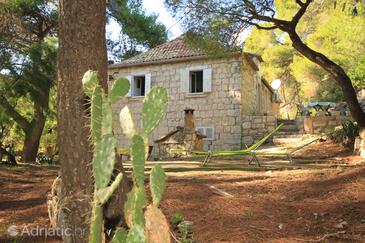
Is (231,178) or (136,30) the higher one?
(136,30)

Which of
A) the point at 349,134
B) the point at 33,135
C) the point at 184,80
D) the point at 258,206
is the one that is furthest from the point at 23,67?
the point at 349,134

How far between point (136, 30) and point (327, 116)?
8454mm

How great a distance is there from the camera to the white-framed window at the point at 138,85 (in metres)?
15.5

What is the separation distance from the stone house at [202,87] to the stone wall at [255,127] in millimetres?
118

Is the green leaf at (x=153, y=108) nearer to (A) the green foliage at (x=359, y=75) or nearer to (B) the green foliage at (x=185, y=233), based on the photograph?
(B) the green foliage at (x=185, y=233)

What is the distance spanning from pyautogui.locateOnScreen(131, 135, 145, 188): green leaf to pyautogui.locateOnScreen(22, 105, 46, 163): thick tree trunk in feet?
35.3

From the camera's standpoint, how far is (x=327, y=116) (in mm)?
13109

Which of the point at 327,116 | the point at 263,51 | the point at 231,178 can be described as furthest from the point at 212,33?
the point at 263,51

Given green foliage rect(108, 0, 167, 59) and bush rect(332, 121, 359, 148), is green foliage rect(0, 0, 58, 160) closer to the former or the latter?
green foliage rect(108, 0, 167, 59)

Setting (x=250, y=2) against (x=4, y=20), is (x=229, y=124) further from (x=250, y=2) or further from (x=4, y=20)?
(x=4, y=20)

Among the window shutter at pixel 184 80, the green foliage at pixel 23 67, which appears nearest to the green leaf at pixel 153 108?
the green foliage at pixel 23 67

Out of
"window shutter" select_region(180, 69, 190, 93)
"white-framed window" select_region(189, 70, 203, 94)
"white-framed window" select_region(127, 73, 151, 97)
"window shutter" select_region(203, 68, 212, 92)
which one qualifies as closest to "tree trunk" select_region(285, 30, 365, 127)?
"window shutter" select_region(203, 68, 212, 92)

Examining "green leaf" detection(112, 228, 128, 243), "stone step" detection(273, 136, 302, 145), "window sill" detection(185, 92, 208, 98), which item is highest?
"window sill" detection(185, 92, 208, 98)

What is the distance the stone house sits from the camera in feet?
45.6
